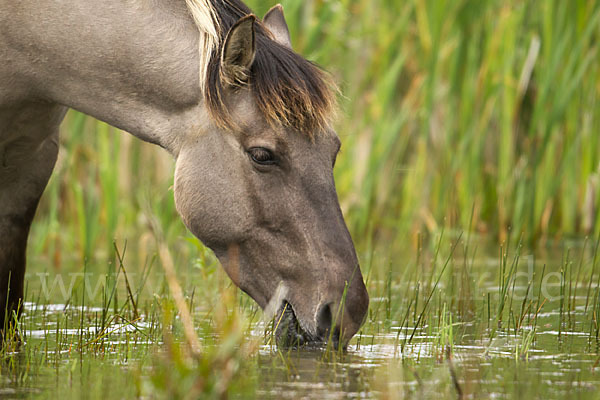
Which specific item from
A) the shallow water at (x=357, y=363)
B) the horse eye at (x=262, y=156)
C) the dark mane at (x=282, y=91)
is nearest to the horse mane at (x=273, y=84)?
the dark mane at (x=282, y=91)

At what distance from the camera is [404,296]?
479cm

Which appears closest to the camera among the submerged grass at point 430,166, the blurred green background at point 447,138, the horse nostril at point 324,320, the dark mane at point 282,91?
the horse nostril at point 324,320

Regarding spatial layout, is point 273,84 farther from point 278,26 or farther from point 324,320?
point 324,320

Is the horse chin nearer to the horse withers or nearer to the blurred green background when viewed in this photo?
the horse withers

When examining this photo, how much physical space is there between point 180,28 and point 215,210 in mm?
750

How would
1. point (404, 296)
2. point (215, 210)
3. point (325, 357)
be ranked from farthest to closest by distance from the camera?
point (404, 296)
point (215, 210)
point (325, 357)

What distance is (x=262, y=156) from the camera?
3.34m

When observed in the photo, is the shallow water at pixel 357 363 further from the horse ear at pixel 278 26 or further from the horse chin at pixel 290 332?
the horse ear at pixel 278 26

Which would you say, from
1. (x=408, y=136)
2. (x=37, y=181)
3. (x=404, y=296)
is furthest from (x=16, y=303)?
(x=408, y=136)

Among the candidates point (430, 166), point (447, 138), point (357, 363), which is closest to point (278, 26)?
point (357, 363)

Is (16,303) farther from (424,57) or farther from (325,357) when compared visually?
(424,57)

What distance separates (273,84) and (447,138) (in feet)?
12.3

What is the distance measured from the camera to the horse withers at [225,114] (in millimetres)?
3254

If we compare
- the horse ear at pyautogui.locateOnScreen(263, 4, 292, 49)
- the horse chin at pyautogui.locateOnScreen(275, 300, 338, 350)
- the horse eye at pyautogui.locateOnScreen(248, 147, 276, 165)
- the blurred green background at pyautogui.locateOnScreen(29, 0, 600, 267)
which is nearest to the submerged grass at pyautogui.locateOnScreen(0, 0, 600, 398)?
the blurred green background at pyautogui.locateOnScreen(29, 0, 600, 267)
